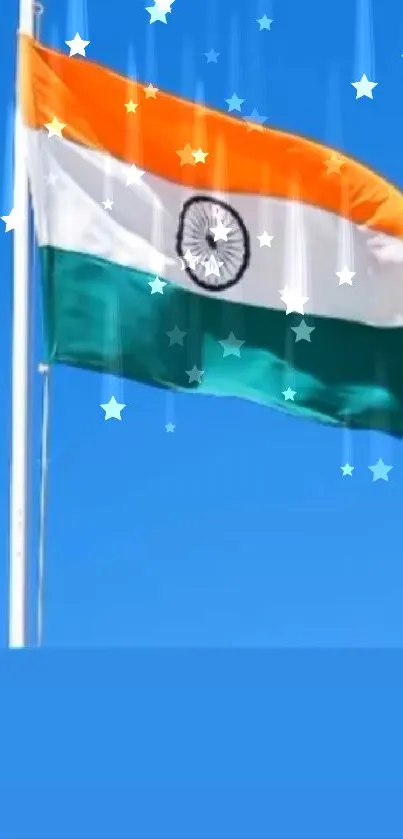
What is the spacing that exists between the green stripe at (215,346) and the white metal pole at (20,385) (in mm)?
308

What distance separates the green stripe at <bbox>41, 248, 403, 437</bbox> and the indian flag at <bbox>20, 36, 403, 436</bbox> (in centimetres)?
1

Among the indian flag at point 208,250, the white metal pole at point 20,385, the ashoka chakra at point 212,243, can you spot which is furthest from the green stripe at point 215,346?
the white metal pole at point 20,385

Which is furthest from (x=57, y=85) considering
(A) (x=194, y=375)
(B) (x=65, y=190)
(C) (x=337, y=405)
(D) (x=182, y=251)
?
(C) (x=337, y=405)

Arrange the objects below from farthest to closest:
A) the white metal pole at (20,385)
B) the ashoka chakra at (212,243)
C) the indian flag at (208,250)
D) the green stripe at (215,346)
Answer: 1. the ashoka chakra at (212,243)
2. the indian flag at (208,250)
3. the green stripe at (215,346)
4. the white metal pole at (20,385)

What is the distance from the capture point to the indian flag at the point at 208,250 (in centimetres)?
932

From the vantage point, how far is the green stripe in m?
9.20

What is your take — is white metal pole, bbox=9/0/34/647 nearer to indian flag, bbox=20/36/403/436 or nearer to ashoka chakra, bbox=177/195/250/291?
indian flag, bbox=20/36/403/436

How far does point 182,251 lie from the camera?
9.73 meters

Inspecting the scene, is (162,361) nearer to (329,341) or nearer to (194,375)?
(194,375)

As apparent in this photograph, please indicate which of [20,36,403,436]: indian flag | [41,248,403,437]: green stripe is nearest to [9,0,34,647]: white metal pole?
[20,36,403,436]: indian flag

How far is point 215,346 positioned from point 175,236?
0.76 meters

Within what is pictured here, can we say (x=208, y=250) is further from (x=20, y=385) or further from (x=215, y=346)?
(x=20, y=385)

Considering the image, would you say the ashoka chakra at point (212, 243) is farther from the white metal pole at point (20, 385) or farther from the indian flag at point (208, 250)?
the white metal pole at point (20, 385)

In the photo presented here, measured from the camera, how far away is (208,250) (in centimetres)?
985
